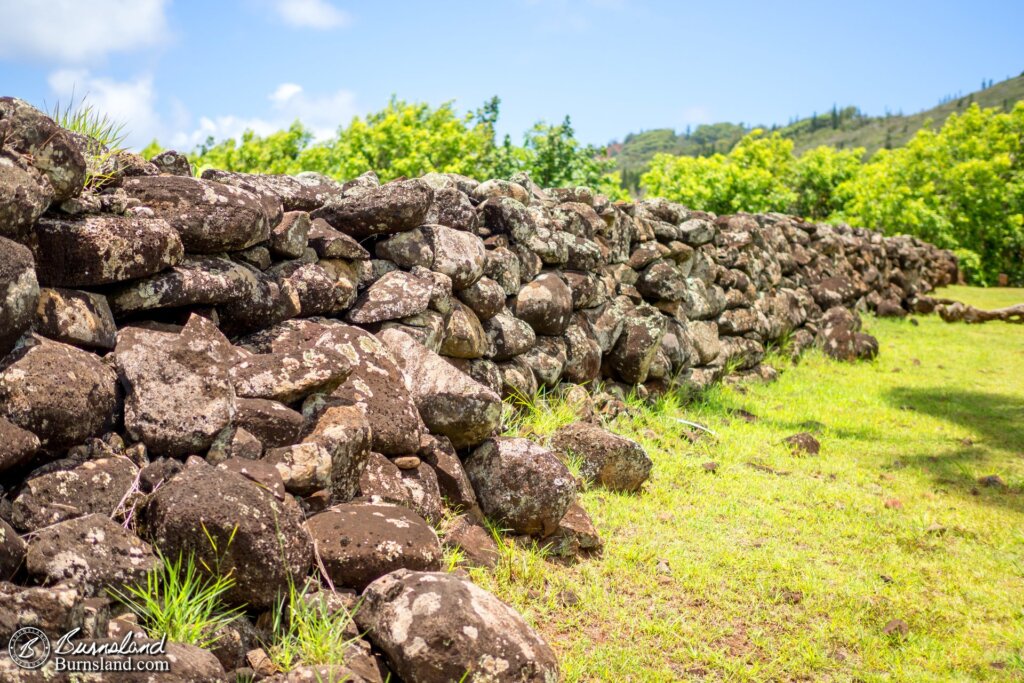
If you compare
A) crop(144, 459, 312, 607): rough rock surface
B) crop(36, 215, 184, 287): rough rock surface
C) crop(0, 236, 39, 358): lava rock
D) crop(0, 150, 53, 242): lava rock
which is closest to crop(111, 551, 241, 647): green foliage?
crop(144, 459, 312, 607): rough rock surface

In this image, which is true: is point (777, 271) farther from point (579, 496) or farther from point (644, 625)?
point (644, 625)

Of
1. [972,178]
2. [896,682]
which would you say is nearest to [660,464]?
[896,682]

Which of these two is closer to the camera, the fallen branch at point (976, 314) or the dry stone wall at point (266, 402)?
the dry stone wall at point (266, 402)

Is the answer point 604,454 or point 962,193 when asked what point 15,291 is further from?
point 962,193

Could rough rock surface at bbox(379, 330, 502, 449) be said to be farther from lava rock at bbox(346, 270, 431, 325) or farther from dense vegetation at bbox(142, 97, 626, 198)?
dense vegetation at bbox(142, 97, 626, 198)

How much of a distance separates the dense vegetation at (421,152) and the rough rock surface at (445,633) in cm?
1561

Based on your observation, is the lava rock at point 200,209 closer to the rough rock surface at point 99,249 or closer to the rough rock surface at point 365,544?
the rough rock surface at point 99,249

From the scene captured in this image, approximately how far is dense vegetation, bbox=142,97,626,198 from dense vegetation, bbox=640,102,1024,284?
4.44m

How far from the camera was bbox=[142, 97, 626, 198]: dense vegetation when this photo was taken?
18.4 meters

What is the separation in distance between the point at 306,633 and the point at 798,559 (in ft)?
11.6

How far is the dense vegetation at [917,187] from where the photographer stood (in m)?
25.6

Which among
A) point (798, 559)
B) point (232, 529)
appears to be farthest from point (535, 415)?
point (232, 529)

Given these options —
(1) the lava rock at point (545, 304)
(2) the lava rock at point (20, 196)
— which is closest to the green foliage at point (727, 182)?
(1) the lava rock at point (545, 304)

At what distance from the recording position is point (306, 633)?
3.09 metres
